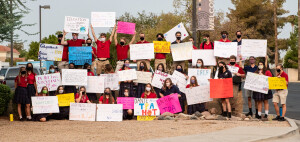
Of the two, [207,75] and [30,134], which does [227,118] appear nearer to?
[207,75]

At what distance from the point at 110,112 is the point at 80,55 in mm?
2500

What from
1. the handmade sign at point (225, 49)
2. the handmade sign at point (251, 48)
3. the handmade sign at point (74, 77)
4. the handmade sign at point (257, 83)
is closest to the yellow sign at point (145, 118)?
the handmade sign at point (74, 77)

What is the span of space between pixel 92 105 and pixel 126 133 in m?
4.20

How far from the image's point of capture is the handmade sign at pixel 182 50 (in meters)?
18.8

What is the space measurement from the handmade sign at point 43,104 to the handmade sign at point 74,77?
79cm

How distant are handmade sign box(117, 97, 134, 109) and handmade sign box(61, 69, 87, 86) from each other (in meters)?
1.36

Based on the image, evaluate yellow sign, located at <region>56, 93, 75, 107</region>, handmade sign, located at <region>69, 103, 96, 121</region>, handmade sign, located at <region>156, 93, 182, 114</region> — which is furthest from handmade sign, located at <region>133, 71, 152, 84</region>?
yellow sign, located at <region>56, 93, 75, 107</region>

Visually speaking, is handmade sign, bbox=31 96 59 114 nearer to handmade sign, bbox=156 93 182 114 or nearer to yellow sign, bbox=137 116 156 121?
yellow sign, bbox=137 116 156 121

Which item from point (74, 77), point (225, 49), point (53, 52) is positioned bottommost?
point (74, 77)

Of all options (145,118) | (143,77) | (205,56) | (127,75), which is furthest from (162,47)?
(145,118)

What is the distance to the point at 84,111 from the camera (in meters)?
17.5

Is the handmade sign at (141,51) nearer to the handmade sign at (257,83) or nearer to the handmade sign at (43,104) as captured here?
the handmade sign at (43,104)

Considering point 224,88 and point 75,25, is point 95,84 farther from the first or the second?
point 224,88

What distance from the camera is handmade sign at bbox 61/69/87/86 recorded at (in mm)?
17906
